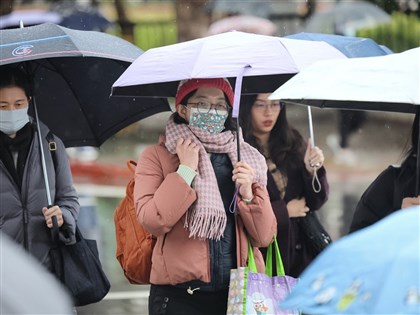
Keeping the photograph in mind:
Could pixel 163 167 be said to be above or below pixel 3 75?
below

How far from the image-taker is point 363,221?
5.85 meters

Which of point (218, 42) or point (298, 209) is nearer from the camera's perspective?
point (218, 42)

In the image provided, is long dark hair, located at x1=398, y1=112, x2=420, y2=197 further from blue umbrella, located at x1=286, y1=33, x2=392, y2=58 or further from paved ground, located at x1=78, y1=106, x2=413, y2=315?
paved ground, located at x1=78, y1=106, x2=413, y2=315

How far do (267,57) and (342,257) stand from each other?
104 inches

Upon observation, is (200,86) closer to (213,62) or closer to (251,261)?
(213,62)

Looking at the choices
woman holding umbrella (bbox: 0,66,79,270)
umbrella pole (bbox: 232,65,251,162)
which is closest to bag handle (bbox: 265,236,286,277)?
umbrella pole (bbox: 232,65,251,162)

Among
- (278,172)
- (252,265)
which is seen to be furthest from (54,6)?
(252,265)

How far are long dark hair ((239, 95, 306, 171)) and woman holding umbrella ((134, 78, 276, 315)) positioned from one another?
1.00 m

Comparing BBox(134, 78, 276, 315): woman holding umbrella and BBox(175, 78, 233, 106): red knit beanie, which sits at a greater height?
BBox(175, 78, 233, 106): red knit beanie

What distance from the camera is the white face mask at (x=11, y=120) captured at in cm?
572

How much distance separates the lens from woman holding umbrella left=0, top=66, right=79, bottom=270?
18.4ft

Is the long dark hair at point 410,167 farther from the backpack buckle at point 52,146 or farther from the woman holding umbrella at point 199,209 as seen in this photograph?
the backpack buckle at point 52,146

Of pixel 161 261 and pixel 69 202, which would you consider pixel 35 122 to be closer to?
pixel 69 202

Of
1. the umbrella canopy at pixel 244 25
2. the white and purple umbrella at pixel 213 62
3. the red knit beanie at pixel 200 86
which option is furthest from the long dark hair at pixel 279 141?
the umbrella canopy at pixel 244 25
